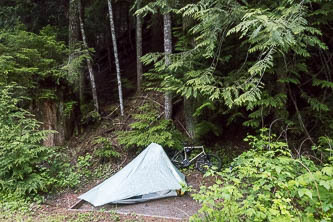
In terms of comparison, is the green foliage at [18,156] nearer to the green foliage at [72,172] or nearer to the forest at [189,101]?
the forest at [189,101]

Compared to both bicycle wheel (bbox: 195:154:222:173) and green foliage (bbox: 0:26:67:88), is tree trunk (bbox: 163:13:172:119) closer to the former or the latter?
bicycle wheel (bbox: 195:154:222:173)

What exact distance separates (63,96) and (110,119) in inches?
72.2

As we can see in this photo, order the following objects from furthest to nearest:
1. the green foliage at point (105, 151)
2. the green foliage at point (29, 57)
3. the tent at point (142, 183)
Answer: the green foliage at point (105, 151) < the green foliage at point (29, 57) < the tent at point (142, 183)

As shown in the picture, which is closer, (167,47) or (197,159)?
(197,159)

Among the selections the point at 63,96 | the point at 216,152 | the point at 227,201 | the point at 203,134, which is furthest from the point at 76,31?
the point at 227,201

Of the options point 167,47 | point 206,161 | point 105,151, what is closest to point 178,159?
point 206,161

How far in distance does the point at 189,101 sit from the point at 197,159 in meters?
1.85

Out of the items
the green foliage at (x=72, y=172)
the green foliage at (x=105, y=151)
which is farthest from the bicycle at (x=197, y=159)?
the green foliage at (x=72, y=172)

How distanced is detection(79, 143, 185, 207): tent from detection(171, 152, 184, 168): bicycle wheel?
2.51ft

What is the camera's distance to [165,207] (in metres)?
4.82

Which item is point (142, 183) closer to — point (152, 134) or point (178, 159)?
point (178, 159)

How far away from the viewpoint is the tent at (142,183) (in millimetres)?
4852

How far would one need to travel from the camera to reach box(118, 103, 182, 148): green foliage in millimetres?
6412

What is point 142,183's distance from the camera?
5008mm
